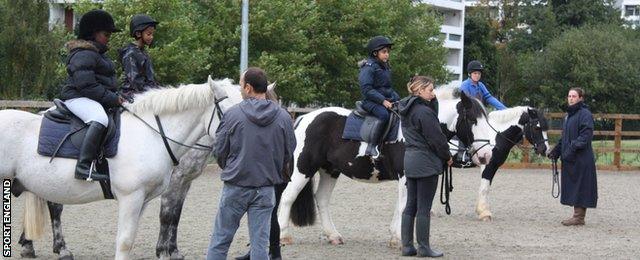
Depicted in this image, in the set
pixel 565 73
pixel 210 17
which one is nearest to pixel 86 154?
pixel 210 17

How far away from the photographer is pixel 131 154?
7.46 meters

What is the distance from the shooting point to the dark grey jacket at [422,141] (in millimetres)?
9047

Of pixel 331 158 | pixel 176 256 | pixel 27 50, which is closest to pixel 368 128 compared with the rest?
pixel 331 158

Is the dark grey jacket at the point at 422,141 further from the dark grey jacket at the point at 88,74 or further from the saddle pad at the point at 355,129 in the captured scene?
the dark grey jacket at the point at 88,74

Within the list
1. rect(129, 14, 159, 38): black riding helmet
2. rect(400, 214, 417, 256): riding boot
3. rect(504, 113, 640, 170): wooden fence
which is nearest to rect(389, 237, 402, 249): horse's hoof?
rect(400, 214, 417, 256): riding boot

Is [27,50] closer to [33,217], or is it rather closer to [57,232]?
[57,232]

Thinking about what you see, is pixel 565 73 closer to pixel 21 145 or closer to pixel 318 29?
pixel 318 29

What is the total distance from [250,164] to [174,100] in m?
1.54

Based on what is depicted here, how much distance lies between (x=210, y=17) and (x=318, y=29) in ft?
18.4

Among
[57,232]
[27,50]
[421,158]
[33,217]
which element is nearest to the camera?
[33,217]

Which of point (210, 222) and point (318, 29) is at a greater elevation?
point (318, 29)

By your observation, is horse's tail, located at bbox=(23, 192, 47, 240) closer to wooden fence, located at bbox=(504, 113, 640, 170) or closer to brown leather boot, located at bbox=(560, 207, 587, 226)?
brown leather boot, located at bbox=(560, 207, 587, 226)

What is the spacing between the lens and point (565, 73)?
56438mm

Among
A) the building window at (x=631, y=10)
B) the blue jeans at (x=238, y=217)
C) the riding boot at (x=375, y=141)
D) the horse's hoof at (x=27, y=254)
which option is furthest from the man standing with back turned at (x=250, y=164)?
the building window at (x=631, y=10)
